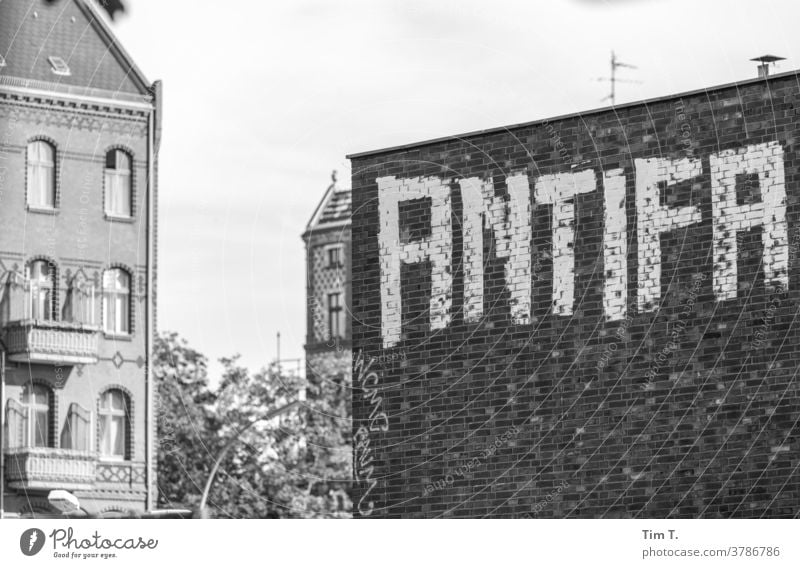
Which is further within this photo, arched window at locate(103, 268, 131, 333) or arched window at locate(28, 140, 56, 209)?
arched window at locate(103, 268, 131, 333)

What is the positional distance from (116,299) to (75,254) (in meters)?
1.17

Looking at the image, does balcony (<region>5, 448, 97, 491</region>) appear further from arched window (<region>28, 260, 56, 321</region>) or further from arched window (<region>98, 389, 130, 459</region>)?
arched window (<region>28, 260, 56, 321</region>)

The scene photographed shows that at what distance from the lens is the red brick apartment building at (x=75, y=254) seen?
33.7 meters

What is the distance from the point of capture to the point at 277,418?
49031 mm

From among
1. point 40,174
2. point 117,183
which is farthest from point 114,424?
point 40,174

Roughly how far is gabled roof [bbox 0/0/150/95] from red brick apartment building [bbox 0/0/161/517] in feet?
0.09

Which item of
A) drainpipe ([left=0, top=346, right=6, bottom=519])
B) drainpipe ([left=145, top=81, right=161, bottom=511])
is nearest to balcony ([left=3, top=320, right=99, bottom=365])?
drainpipe ([left=0, top=346, right=6, bottom=519])

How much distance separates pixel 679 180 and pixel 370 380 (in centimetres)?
569

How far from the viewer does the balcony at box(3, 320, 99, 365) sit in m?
32.8

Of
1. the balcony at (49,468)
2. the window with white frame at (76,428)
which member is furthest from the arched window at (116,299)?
the balcony at (49,468)

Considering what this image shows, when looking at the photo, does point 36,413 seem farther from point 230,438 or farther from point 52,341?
point 230,438

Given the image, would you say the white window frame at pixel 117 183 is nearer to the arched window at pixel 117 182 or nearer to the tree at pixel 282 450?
the arched window at pixel 117 182
